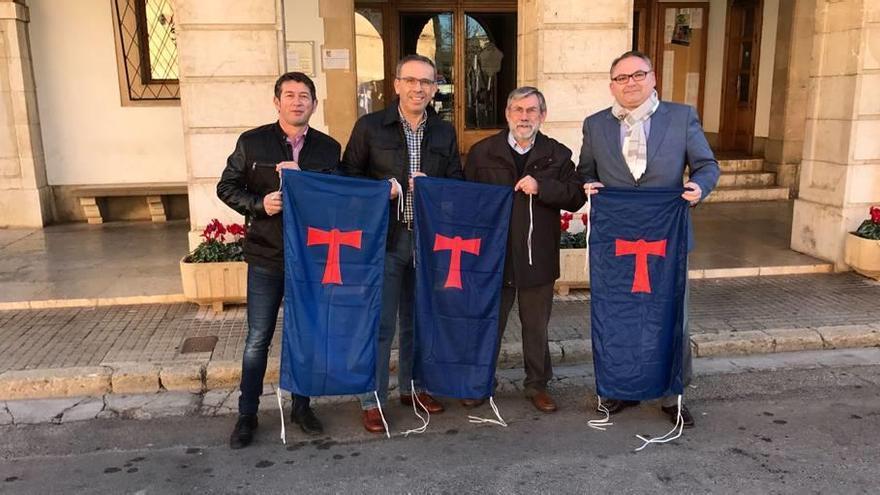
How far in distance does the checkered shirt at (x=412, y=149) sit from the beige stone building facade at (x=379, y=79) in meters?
2.78

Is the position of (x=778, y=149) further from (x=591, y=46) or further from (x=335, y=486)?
(x=335, y=486)

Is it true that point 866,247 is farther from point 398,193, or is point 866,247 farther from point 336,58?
point 336,58

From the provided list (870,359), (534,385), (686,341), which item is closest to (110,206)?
(534,385)

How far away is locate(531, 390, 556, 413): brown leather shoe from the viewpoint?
475cm

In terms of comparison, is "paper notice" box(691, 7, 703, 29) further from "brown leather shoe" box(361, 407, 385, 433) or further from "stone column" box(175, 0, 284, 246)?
"brown leather shoe" box(361, 407, 385, 433)

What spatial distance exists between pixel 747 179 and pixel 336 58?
7.00 m

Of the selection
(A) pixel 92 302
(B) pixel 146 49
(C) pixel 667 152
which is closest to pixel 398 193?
(C) pixel 667 152

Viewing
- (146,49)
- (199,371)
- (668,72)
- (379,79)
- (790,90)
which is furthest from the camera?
(668,72)

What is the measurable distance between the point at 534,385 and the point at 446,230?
50.7 inches

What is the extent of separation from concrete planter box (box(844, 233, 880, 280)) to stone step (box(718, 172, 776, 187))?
428 cm

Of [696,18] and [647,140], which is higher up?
[696,18]

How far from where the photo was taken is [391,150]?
4.32 meters

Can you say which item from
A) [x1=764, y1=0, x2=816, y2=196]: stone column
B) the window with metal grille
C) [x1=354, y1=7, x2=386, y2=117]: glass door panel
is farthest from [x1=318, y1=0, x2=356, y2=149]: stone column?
[x1=764, y1=0, x2=816, y2=196]: stone column

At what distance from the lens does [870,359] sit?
5.68 m
